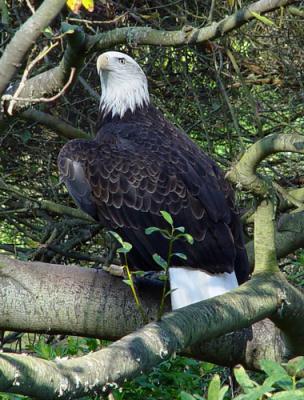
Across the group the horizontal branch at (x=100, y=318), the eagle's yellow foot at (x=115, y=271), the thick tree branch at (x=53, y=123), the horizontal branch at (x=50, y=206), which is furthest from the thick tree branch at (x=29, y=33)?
the horizontal branch at (x=50, y=206)

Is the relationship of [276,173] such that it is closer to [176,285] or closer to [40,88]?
[176,285]

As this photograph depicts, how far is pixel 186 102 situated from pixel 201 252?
1.81 meters

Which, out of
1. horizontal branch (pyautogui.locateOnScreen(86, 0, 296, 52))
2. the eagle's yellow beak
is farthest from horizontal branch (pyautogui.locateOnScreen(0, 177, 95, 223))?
horizontal branch (pyautogui.locateOnScreen(86, 0, 296, 52))

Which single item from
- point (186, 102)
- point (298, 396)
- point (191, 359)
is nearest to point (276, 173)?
point (186, 102)

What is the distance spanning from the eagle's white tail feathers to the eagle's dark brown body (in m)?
0.04

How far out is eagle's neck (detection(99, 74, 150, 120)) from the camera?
600 centimetres

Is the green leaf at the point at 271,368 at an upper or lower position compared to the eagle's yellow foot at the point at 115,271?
lower

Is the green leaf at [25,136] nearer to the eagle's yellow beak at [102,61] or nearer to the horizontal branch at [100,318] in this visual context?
the eagle's yellow beak at [102,61]

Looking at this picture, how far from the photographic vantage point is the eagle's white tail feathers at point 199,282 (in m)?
4.70

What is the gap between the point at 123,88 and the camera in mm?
6062

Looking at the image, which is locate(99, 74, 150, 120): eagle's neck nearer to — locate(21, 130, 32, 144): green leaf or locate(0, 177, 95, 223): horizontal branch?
locate(21, 130, 32, 144): green leaf

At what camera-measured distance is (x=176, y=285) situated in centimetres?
471

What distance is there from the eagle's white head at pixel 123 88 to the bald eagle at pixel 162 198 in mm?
481

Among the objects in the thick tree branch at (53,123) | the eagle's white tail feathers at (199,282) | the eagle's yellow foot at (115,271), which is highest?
the thick tree branch at (53,123)
